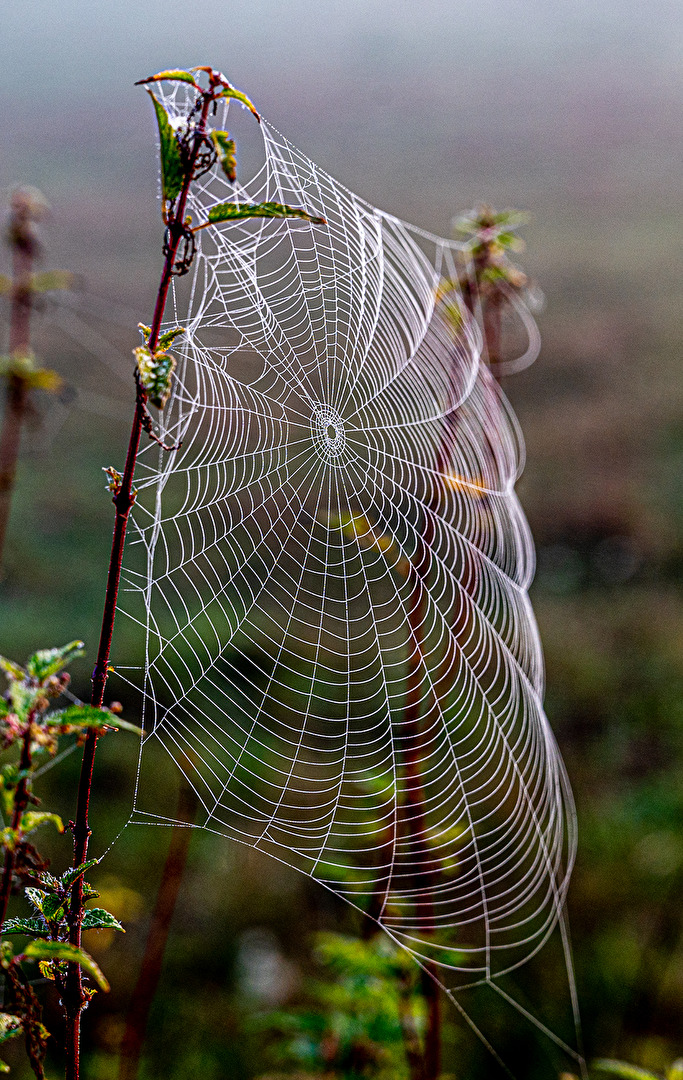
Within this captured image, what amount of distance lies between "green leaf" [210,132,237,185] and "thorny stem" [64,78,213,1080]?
0.01 metres

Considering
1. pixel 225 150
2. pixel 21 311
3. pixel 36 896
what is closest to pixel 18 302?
pixel 21 311

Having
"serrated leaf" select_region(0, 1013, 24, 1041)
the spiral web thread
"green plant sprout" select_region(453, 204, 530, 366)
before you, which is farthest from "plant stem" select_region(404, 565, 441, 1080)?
"serrated leaf" select_region(0, 1013, 24, 1041)

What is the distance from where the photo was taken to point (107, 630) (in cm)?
52

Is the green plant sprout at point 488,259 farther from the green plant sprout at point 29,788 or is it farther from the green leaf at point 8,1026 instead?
the green leaf at point 8,1026

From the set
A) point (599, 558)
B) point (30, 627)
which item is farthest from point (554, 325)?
point (30, 627)

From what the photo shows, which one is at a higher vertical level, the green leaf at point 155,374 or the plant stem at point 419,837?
the green leaf at point 155,374

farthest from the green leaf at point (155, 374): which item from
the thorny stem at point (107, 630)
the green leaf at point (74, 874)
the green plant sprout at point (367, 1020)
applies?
the green plant sprout at point (367, 1020)

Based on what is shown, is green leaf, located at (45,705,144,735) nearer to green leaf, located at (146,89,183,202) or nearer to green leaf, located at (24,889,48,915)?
green leaf, located at (24,889,48,915)

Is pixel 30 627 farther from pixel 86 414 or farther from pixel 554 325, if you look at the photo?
pixel 554 325

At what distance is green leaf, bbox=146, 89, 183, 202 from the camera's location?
0.51 m

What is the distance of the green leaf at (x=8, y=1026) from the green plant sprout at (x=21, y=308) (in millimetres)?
796

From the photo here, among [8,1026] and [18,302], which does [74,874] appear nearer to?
[8,1026]

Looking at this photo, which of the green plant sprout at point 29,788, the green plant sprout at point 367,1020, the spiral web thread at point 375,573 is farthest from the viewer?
the green plant sprout at point 367,1020

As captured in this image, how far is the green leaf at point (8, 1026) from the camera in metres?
0.51
